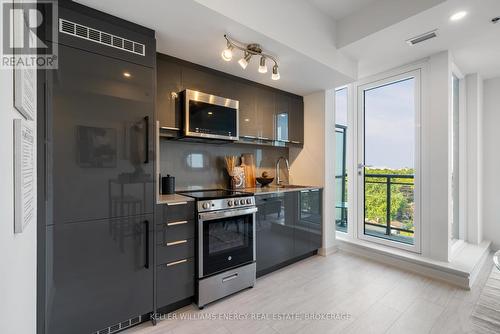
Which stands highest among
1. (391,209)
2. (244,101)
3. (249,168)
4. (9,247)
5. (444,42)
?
(444,42)

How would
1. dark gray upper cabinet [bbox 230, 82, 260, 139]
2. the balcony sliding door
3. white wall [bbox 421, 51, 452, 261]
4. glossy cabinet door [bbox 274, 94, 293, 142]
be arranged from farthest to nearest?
glossy cabinet door [bbox 274, 94, 293, 142] → the balcony sliding door → dark gray upper cabinet [bbox 230, 82, 260, 139] → white wall [bbox 421, 51, 452, 261]

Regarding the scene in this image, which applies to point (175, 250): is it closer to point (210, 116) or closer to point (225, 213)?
point (225, 213)

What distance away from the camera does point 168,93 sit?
7.36 ft

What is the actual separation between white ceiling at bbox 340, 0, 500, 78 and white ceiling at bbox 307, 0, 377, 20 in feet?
1.09

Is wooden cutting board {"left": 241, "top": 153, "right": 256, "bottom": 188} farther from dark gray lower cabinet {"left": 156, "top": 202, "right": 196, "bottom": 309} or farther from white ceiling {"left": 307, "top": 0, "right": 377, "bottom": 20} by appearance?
white ceiling {"left": 307, "top": 0, "right": 377, "bottom": 20}

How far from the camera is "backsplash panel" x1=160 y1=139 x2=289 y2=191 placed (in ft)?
8.41

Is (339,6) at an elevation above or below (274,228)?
above

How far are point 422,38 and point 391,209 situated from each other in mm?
2163

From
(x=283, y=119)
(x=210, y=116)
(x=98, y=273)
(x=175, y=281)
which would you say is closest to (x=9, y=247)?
(x=98, y=273)

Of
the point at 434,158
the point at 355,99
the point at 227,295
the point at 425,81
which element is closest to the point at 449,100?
the point at 425,81

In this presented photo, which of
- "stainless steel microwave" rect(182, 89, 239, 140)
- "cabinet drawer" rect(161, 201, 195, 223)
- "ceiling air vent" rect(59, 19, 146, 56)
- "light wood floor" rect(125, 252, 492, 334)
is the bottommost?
"light wood floor" rect(125, 252, 492, 334)

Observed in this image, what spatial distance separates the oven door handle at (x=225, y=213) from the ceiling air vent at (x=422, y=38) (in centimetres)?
245

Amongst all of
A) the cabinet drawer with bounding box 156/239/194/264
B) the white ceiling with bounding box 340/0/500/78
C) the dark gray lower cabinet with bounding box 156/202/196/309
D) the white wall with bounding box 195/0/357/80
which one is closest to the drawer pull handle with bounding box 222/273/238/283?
the dark gray lower cabinet with bounding box 156/202/196/309

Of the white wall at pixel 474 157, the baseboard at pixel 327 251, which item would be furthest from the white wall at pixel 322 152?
the white wall at pixel 474 157
